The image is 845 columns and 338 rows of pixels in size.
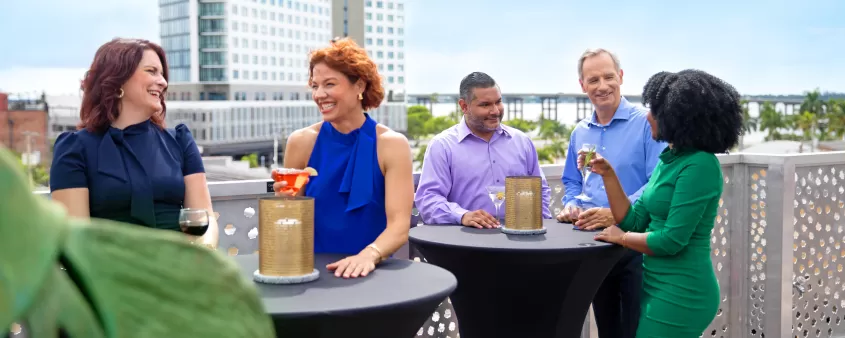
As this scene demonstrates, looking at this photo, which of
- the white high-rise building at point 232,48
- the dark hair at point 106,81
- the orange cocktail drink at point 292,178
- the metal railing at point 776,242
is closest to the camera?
the orange cocktail drink at point 292,178

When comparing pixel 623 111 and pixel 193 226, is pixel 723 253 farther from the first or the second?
pixel 193 226

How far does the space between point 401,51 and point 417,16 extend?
44.1 ft

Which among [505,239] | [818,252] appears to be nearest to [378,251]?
[505,239]

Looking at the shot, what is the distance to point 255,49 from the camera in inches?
4577

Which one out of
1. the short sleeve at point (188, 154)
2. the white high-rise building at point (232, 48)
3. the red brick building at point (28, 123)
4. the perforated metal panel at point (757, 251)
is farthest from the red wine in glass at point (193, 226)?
the white high-rise building at point (232, 48)

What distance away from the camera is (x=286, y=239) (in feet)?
6.09

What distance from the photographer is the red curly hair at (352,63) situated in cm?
234

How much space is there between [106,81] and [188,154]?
13.2 inches

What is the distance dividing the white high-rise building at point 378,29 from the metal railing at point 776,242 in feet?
391

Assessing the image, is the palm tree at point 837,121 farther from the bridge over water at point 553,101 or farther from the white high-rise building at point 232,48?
the white high-rise building at point 232,48

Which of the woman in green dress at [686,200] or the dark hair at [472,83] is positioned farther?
the dark hair at [472,83]

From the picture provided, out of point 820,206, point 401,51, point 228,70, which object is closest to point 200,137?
point 228,70

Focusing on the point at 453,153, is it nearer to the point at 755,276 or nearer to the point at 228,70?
the point at 755,276

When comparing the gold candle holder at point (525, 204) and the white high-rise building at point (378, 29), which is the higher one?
the white high-rise building at point (378, 29)
